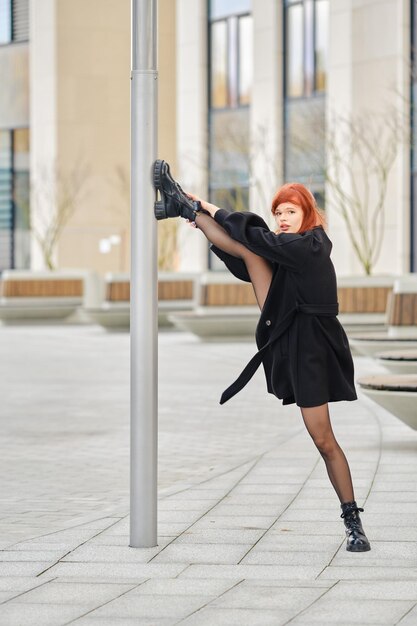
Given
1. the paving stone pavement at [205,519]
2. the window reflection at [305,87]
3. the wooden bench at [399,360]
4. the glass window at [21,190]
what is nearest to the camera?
the paving stone pavement at [205,519]

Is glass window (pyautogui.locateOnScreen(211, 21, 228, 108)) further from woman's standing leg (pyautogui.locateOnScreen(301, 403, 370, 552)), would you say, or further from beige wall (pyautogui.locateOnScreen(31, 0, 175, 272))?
woman's standing leg (pyautogui.locateOnScreen(301, 403, 370, 552))

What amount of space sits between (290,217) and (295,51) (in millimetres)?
30572

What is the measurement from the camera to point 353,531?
6203 millimetres

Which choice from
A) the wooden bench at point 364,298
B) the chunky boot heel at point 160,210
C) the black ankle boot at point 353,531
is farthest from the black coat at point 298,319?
the wooden bench at point 364,298

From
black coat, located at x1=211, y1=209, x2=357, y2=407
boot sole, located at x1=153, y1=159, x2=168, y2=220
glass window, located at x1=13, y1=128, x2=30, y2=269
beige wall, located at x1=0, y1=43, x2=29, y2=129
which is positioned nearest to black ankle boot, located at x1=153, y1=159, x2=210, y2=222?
boot sole, located at x1=153, y1=159, x2=168, y2=220

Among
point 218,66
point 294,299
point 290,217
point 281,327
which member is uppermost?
point 218,66

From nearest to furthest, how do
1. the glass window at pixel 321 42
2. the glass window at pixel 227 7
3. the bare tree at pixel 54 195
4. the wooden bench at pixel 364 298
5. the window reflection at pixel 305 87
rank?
the wooden bench at pixel 364 298, the glass window at pixel 321 42, the window reflection at pixel 305 87, the glass window at pixel 227 7, the bare tree at pixel 54 195

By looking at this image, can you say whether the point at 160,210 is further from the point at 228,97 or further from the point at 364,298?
the point at 228,97

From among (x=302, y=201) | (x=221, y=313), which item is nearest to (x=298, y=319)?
(x=302, y=201)

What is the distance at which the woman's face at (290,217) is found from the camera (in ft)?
20.8

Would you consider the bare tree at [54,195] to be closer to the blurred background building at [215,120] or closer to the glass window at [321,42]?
the blurred background building at [215,120]

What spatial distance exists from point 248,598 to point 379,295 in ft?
60.2

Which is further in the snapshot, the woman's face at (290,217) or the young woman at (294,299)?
the woman's face at (290,217)

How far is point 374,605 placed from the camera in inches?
200
